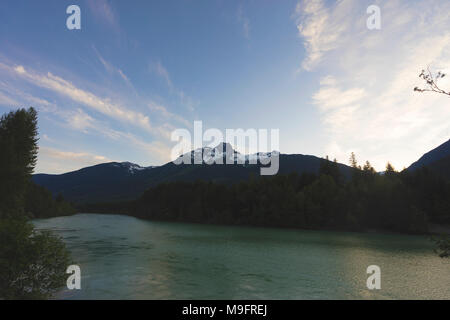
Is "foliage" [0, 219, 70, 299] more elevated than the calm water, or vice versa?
"foliage" [0, 219, 70, 299]

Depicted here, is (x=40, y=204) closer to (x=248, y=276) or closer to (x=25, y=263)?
(x=248, y=276)

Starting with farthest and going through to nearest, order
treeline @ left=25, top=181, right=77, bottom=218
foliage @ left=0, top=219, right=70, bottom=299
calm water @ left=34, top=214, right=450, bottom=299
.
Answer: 1. treeline @ left=25, top=181, right=77, bottom=218
2. calm water @ left=34, top=214, right=450, bottom=299
3. foliage @ left=0, top=219, right=70, bottom=299

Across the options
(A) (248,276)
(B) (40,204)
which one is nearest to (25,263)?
(A) (248,276)

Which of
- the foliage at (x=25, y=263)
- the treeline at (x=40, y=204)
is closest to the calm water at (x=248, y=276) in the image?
the foliage at (x=25, y=263)

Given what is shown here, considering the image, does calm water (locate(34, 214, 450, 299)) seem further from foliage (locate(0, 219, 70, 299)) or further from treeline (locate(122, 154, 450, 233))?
treeline (locate(122, 154, 450, 233))

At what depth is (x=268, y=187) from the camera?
12106 cm

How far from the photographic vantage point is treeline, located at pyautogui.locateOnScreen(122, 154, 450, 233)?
94.2m

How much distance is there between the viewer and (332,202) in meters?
103

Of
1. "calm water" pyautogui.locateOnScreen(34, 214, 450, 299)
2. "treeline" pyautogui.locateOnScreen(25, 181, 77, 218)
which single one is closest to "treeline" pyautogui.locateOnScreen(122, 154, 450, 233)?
"calm water" pyautogui.locateOnScreen(34, 214, 450, 299)

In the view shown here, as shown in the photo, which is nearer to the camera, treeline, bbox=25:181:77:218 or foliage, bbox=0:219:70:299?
foliage, bbox=0:219:70:299

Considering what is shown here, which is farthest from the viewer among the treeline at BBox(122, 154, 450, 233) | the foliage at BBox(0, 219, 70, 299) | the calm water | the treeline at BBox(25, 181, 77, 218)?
the treeline at BBox(25, 181, 77, 218)

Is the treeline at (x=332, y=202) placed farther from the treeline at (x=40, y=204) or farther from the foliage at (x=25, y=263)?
the foliage at (x=25, y=263)
